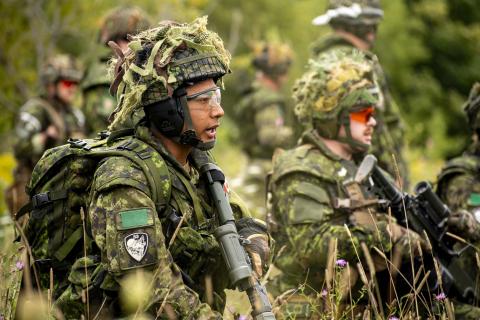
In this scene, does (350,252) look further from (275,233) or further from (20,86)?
(20,86)

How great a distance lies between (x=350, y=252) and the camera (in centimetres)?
611

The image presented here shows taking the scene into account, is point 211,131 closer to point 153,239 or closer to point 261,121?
point 153,239

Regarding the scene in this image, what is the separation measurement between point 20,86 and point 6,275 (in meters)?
11.5

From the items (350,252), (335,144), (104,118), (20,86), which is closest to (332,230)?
(350,252)

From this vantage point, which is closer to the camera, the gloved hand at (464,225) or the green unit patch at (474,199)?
the gloved hand at (464,225)

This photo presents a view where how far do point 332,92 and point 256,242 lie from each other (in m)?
1.95

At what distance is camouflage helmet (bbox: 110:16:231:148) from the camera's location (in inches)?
188

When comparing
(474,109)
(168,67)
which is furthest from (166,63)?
(474,109)

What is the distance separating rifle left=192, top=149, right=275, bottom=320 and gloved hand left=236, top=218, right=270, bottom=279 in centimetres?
14

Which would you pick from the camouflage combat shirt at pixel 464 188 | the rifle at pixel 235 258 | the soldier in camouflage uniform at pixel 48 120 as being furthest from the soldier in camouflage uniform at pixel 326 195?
the soldier in camouflage uniform at pixel 48 120

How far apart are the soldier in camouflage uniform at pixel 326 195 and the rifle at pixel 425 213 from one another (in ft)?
0.33

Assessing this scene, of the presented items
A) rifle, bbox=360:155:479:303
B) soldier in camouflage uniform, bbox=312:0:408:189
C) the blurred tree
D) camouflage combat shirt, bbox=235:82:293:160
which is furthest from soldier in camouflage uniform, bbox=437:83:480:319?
the blurred tree

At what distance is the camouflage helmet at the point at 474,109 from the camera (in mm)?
7340

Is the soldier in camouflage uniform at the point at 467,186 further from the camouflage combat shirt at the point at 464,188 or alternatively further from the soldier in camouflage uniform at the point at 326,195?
the soldier in camouflage uniform at the point at 326,195
